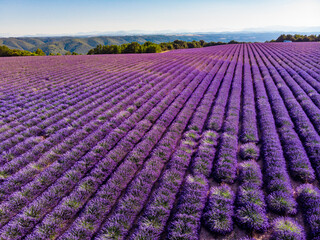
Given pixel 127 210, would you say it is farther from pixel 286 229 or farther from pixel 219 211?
pixel 286 229

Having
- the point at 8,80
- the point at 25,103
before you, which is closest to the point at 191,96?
the point at 25,103

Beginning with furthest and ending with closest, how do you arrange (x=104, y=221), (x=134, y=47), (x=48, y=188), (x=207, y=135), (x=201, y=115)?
(x=134, y=47) → (x=201, y=115) → (x=207, y=135) → (x=48, y=188) → (x=104, y=221)

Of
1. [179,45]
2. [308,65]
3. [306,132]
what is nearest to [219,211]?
[306,132]

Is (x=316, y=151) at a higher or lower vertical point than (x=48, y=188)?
higher

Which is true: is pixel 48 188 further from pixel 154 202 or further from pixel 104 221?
pixel 154 202

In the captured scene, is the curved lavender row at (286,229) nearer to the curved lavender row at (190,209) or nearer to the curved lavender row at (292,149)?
the curved lavender row at (190,209)

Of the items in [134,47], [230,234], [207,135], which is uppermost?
[134,47]
